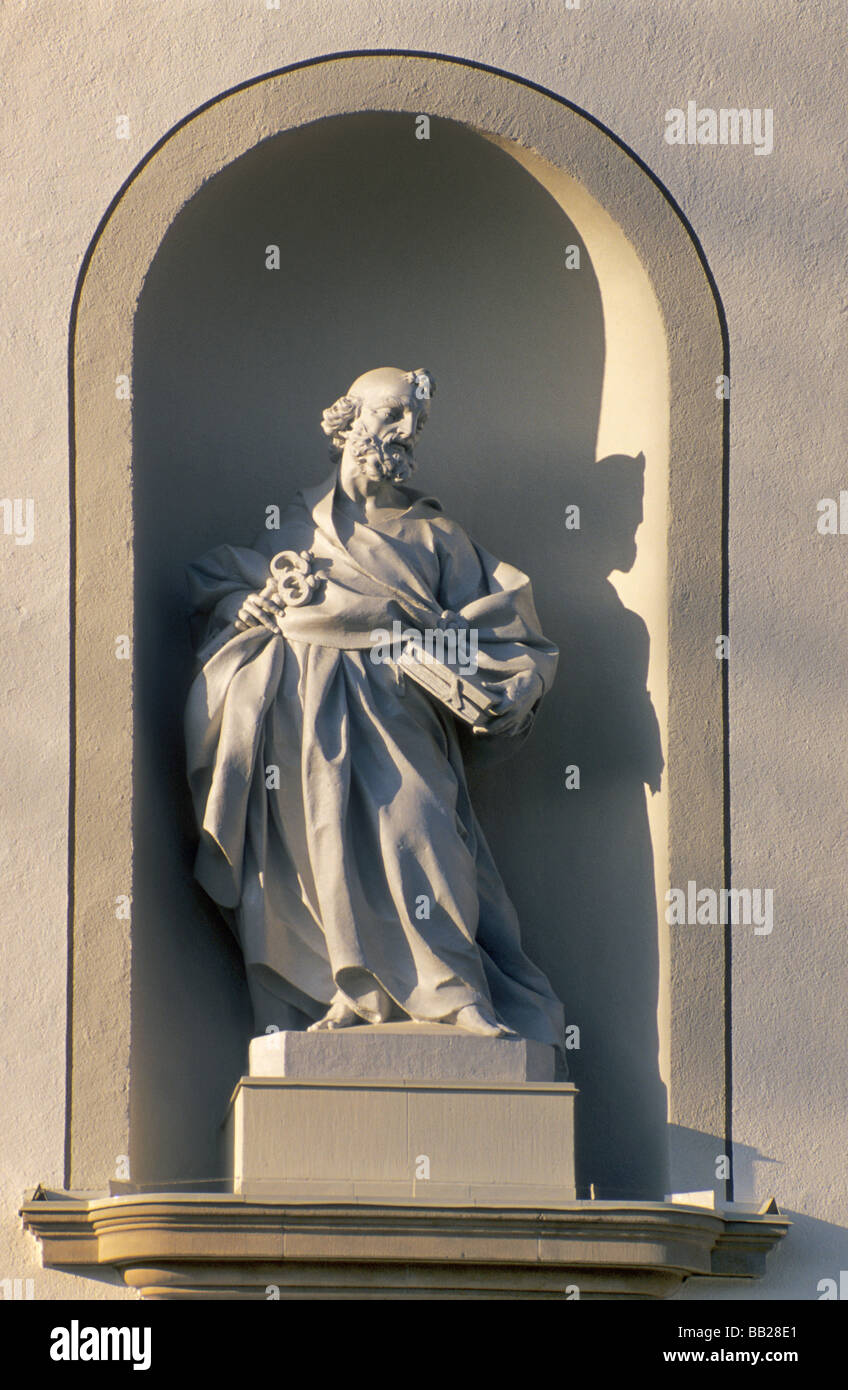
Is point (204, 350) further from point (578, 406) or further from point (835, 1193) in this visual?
point (835, 1193)

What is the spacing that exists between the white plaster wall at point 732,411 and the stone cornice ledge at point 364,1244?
0.18 meters

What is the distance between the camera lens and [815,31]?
8586mm

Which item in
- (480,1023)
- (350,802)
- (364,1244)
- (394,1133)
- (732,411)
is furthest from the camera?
(732,411)

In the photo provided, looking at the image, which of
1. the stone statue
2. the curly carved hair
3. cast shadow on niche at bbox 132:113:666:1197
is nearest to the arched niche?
cast shadow on niche at bbox 132:113:666:1197

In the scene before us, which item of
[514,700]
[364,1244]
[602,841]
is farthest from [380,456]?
[364,1244]

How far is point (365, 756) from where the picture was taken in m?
8.07

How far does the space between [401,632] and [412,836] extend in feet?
1.82

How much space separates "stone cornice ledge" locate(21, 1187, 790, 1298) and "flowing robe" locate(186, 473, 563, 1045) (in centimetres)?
67

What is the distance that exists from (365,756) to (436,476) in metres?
1.11

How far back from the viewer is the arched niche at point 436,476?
7.91 meters

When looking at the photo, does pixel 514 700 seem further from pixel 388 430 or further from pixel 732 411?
pixel 732 411
